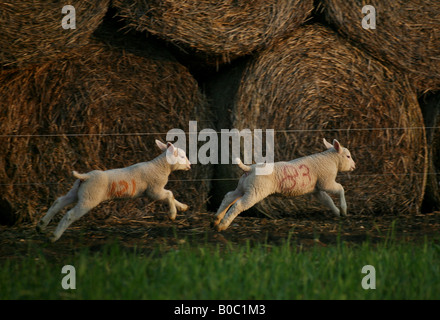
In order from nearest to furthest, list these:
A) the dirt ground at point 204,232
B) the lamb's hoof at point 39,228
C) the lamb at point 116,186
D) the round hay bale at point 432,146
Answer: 1. the dirt ground at point 204,232
2. the lamb at point 116,186
3. the lamb's hoof at point 39,228
4. the round hay bale at point 432,146

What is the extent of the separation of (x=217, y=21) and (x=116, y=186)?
1413mm

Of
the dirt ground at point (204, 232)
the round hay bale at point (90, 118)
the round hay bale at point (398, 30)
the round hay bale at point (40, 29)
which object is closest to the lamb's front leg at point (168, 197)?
the dirt ground at point (204, 232)

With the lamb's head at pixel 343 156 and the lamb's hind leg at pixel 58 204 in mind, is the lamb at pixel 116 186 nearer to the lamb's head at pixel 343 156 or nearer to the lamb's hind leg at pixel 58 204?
the lamb's hind leg at pixel 58 204

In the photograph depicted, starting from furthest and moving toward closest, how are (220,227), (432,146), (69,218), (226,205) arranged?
(432,146) < (226,205) < (220,227) < (69,218)

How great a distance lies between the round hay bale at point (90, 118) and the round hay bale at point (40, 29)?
0.59 ft

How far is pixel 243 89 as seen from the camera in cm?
444

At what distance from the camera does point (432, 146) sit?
4.96 meters

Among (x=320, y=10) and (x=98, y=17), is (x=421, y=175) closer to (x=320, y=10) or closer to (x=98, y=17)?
(x=320, y=10)

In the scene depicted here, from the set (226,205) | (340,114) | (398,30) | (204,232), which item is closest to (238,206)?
(226,205)

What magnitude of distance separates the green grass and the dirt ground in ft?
1.12

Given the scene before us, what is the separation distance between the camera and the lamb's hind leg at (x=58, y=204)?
3.77m

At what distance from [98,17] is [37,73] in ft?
1.95

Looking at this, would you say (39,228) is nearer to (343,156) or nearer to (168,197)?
(168,197)
